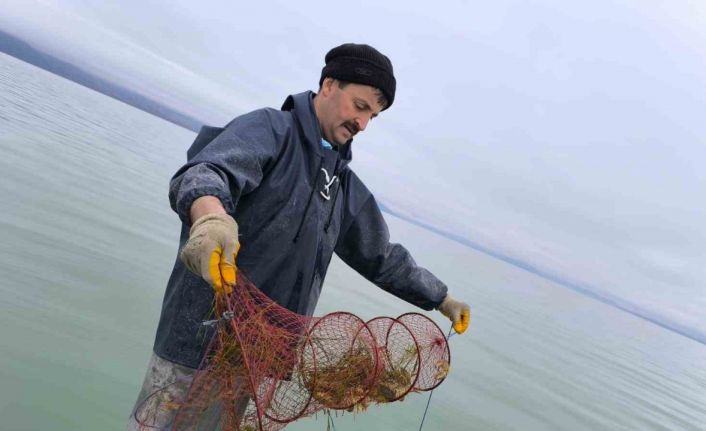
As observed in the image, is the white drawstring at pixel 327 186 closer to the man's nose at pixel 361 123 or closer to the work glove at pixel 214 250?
the man's nose at pixel 361 123

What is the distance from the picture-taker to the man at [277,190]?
1730 mm

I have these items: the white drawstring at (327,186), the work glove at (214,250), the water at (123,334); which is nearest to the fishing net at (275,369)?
the work glove at (214,250)

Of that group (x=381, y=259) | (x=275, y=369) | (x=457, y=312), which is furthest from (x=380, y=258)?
(x=275, y=369)

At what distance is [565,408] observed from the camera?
9.19 meters

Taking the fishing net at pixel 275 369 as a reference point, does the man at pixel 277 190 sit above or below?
above

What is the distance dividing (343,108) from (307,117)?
0.13m

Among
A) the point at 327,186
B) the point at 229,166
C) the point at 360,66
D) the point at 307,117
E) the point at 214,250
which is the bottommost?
the point at 214,250

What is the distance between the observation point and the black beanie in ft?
6.68

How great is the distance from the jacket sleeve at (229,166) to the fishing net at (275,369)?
0.28 m

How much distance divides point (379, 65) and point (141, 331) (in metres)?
4.49

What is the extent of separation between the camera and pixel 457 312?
2.73 m

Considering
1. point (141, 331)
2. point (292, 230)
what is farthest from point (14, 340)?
point (292, 230)

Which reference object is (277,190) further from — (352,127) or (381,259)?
(381,259)

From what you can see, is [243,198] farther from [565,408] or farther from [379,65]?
[565,408]
